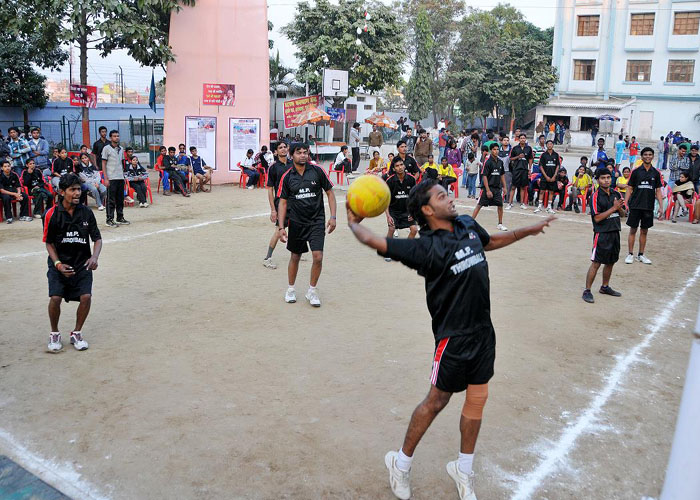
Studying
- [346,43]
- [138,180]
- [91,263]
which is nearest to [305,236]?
[91,263]

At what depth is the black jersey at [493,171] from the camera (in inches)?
512

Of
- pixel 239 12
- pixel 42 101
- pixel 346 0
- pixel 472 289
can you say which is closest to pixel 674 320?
pixel 472 289

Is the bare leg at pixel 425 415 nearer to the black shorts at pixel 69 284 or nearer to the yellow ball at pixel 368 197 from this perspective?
the yellow ball at pixel 368 197

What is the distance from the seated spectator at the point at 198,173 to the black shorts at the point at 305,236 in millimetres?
11314

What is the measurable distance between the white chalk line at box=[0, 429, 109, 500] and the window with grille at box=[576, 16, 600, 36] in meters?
50.0

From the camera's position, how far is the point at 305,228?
7.88 m

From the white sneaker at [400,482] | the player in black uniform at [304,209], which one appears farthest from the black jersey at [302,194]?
the white sneaker at [400,482]

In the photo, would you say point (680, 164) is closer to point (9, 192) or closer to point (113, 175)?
point (113, 175)

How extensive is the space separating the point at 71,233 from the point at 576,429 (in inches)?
188

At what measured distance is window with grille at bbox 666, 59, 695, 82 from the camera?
45.1 meters

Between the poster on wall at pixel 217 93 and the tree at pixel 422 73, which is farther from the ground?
the tree at pixel 422 73

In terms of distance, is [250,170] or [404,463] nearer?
[404,463]

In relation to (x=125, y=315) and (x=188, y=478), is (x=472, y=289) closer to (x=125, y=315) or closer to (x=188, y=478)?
(x=188, y=478)

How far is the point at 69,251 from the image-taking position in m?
6.16
